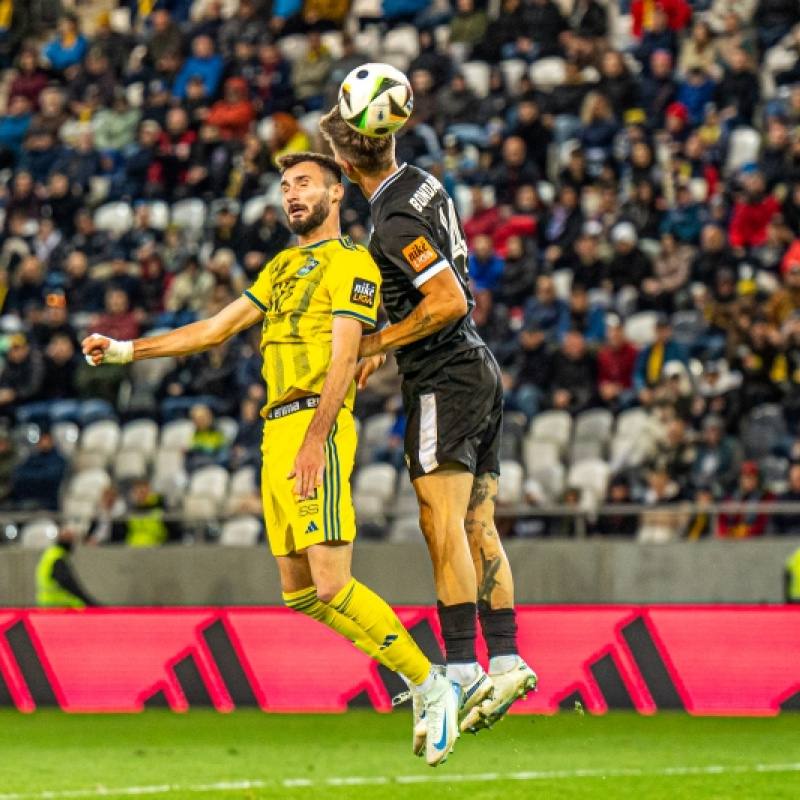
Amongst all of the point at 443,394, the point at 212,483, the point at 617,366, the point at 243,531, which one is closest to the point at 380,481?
the point at 243,531

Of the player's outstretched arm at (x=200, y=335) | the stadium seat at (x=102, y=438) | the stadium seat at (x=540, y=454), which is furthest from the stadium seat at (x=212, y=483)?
the player's outstretched arm at (x=200, y=335)

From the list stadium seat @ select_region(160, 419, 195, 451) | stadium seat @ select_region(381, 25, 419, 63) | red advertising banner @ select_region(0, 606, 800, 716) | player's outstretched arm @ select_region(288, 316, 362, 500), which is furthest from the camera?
stadium seat @ select_region(381, 25, 419, 63)

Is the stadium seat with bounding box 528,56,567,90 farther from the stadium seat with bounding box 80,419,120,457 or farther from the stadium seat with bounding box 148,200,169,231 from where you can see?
the stadium seat with bounding box 80,419,120,457

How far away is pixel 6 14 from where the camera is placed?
25.6 metres

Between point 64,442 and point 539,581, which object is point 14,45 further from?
point 539,581

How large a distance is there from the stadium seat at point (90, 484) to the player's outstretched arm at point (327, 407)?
11368 millimetres

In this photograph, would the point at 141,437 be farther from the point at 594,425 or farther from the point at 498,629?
the point at 498,629

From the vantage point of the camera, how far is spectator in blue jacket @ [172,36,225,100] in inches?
876

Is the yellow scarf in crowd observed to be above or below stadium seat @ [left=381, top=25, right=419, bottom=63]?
above

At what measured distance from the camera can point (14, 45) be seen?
25.4 meters

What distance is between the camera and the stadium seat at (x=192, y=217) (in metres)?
21.1

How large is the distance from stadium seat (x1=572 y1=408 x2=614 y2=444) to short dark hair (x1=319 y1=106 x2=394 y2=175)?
9025 mm

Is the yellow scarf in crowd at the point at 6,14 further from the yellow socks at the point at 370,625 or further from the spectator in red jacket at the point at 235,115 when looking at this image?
the yellow socks at the point at 370,625

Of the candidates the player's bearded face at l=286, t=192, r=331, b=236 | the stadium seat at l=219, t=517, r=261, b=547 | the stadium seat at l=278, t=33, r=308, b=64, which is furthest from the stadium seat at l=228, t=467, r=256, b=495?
the player's bearded face at l=286, t=192, r=331, b=236
